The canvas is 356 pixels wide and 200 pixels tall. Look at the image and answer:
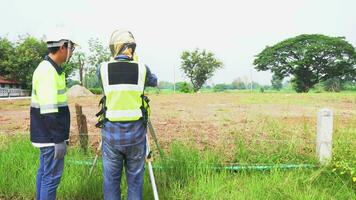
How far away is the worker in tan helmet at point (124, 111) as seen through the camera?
13.0 feet

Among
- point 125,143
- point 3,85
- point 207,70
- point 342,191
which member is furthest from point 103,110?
point 207,70

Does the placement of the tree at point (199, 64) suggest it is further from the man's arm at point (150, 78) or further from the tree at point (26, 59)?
the man's arm at point (150, 78)

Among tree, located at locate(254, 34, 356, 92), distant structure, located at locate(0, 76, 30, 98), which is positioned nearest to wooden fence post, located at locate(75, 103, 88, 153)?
distant structure, located at locate(0, 76, 30, 98)

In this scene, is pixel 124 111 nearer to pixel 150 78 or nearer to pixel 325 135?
pixel 150 78

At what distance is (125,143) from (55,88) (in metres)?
0.83

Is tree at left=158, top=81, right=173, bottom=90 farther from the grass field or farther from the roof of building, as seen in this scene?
the roof of building

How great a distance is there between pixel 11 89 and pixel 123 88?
41.6 meters

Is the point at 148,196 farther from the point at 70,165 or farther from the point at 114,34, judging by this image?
the point at 114,34

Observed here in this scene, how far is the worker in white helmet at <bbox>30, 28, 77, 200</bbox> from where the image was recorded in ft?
13.1

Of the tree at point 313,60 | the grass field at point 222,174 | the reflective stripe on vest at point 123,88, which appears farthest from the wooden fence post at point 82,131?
the tree at point 313,60

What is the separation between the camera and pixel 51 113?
399cm

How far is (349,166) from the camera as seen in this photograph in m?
5.06

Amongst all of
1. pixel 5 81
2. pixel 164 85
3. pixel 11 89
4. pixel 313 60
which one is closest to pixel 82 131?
pixel 164 85

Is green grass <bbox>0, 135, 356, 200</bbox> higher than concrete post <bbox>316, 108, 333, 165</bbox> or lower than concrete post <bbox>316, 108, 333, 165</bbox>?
lower
